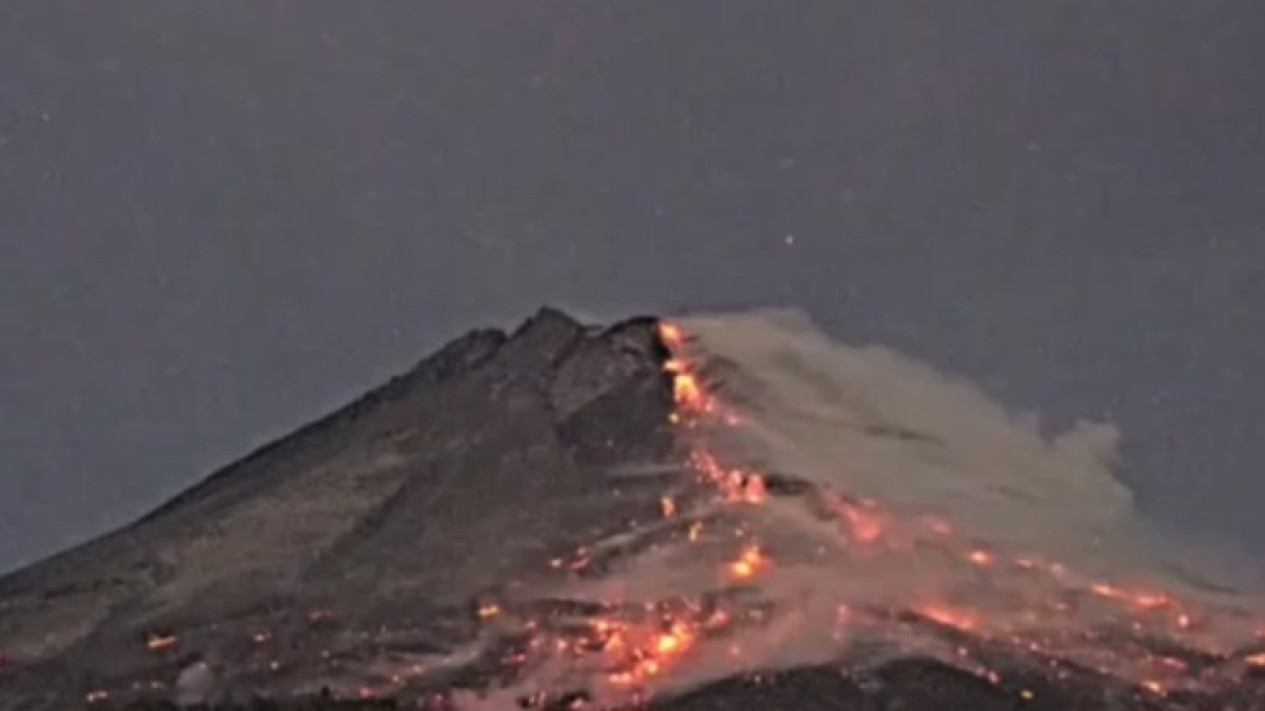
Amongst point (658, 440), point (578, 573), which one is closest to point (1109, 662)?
point (578, 573)

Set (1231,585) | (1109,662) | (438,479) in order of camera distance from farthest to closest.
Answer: (438,479) < (1231,585) < (1109,662)

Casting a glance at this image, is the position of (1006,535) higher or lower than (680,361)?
lower

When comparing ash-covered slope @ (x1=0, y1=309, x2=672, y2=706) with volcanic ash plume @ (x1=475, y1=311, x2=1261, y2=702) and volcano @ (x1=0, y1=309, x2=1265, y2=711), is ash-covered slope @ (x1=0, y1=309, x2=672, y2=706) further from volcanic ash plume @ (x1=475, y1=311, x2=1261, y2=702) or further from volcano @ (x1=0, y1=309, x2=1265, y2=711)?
volcanic ash plume @ (x1=475, y1=311, x2=1261, y2=702)

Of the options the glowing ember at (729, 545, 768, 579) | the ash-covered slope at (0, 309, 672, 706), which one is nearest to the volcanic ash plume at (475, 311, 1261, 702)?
the glowing ember at (729, 545, 768, 579)

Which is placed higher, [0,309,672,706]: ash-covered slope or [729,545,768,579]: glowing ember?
[0,309,672,706]: ash-covered slope

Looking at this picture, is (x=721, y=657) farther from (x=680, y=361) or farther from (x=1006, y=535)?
(x=680, y=361)

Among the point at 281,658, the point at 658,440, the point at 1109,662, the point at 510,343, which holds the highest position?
the point at 510,343

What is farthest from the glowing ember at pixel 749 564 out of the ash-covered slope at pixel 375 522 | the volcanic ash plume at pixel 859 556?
the ash-covered slope at pixel 375 522
